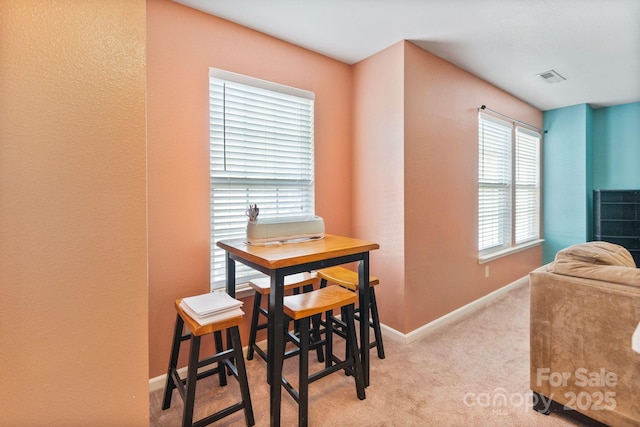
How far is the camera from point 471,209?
320cm

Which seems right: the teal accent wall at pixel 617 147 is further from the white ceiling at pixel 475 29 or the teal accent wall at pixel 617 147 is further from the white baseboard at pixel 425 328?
the white baseboard at pixel 425 328

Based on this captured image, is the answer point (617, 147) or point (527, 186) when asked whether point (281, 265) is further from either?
point (617, 147)

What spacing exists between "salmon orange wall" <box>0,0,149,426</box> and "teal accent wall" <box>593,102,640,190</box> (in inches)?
230

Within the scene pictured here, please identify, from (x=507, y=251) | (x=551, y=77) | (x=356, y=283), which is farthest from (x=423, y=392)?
(x=551, y=77)

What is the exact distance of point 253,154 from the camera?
7.63ft

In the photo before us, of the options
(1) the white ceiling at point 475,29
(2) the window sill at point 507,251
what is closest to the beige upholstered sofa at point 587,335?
(2) the window sill at point 507,251

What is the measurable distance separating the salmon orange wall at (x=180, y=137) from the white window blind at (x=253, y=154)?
0.09 m

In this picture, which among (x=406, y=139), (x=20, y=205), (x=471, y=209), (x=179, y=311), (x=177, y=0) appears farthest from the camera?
(x=471, y=209)

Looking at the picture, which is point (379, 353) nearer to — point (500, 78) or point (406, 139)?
point (406, 139)

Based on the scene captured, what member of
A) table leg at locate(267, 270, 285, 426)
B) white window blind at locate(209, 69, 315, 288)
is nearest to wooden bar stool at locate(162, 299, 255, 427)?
table leg at locate(267, 270, 285, 426)

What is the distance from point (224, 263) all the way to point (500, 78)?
3432 millimetres

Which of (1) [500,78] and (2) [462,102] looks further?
(1) [500,78]

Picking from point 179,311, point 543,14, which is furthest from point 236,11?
point 543,14

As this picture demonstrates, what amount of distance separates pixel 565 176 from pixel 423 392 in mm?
4203
